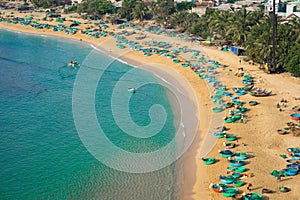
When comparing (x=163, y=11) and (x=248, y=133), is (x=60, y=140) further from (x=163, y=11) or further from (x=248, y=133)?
(x=163, y=11)

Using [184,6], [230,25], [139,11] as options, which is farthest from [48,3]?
[230,25]

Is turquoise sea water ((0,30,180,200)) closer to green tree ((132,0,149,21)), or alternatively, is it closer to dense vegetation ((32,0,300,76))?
Answer: dense vegetation ((32,0,300,76))

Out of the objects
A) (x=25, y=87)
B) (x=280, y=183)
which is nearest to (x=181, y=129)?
(x=280, y=183)

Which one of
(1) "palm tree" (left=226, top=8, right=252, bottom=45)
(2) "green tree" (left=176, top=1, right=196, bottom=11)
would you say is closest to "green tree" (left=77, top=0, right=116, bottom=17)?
(2) "green tree" (left=176, top=1, right=196, bottom=11)

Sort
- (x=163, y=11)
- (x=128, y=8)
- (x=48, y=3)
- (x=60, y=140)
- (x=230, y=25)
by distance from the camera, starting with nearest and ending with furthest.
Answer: (x=60, y=140)
(x=230, y=25)
(x=163, y=11)
(x=128, y=8)
(x=48, y=3)

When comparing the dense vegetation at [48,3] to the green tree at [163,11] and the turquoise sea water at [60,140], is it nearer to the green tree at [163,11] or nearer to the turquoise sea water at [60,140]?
the green tree at [163,11]

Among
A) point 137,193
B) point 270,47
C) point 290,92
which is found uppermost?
point 270,47

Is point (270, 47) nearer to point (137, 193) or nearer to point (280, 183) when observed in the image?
point (280, 183)
